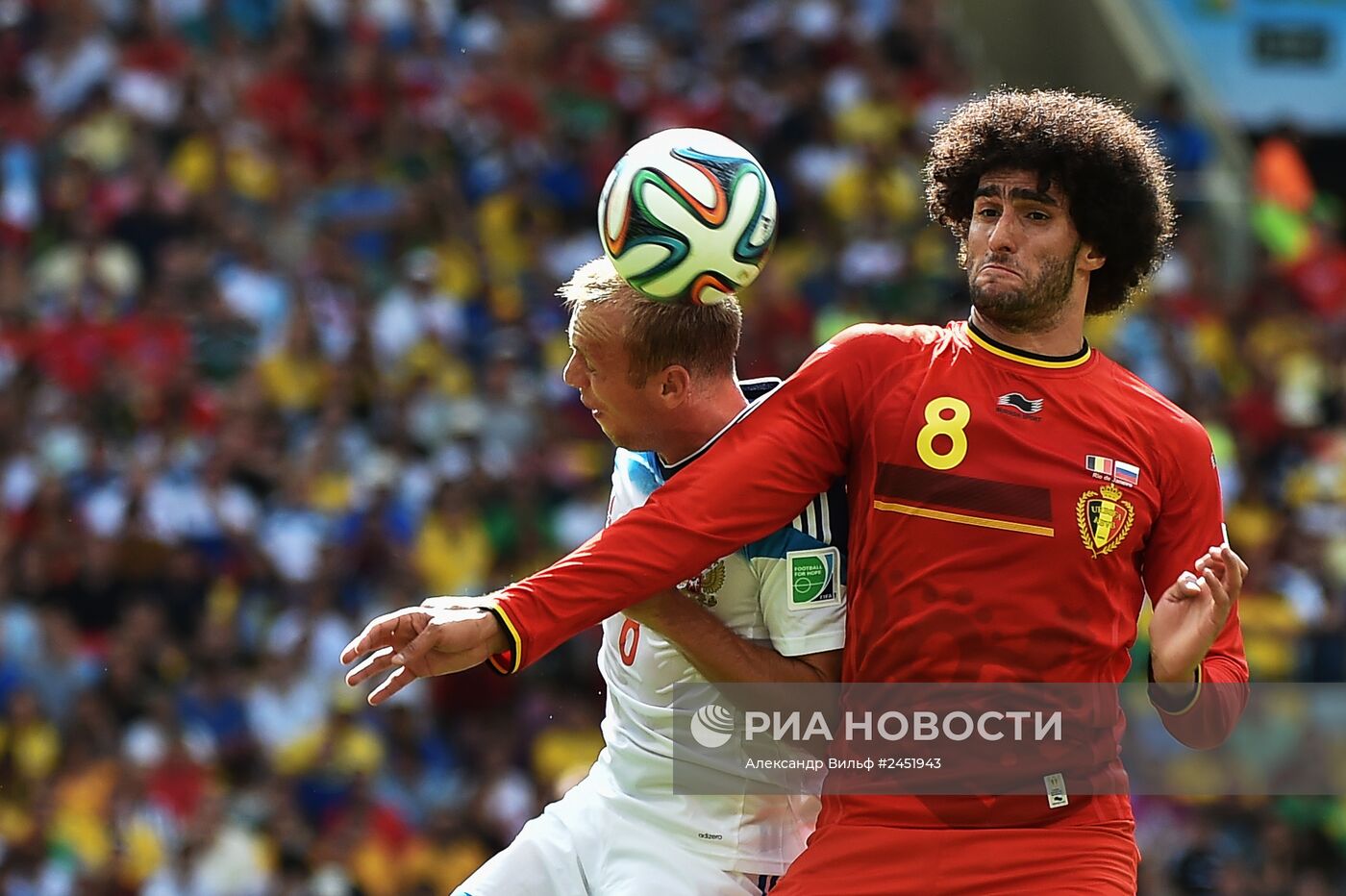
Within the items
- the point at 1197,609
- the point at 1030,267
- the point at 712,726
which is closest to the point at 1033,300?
the point at 1030,267

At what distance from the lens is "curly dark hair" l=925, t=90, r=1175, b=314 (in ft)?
15.0

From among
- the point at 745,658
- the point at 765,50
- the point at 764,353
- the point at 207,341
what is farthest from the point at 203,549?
the point at 745,658

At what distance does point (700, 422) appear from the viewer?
15.0 feet

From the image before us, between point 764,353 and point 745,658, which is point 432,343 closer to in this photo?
point 764,353

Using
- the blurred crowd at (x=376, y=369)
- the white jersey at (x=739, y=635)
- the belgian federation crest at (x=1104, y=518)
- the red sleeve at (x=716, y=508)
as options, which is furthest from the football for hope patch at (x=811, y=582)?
the blurred crowd at (x=376, y=369)

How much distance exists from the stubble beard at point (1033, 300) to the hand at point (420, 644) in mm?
1347

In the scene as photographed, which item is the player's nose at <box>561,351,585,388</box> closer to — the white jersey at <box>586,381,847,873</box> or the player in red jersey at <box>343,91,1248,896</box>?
the white jersey at <box>586,381,847,873</box>

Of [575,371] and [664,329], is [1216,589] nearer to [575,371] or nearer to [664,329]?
[664,329]

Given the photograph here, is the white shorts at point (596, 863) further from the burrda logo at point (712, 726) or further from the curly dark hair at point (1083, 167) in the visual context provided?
the curly dark hair at point (1083, 167)

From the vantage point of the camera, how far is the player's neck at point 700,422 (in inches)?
180

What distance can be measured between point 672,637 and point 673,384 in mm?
584

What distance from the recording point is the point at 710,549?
4316 millimetres

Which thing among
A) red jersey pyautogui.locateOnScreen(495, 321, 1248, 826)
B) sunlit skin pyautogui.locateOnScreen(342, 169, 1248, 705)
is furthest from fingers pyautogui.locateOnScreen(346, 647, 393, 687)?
red jersey pyautogui.locateOnScreen(495, 321, 1248, 826)

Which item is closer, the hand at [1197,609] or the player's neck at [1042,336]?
the hand at [1197,609]
